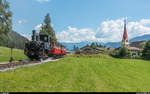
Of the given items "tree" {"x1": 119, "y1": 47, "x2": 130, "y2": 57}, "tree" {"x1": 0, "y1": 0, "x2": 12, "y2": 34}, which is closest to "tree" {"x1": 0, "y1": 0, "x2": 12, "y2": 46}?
"tree" {"x1": 0, "y1": 0, "x2": 12, "y2": 34}

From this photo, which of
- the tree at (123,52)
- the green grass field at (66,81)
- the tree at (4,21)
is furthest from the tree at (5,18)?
the tree at (123,52)

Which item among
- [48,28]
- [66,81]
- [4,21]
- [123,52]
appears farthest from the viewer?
[48,28]

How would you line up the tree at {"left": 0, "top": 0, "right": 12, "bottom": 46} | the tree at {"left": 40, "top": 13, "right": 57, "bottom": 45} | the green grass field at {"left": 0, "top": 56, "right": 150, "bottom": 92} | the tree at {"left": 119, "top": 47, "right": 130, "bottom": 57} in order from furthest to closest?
the tree at {"left": 40, "top": 13, "right": 57, "bottom": 45}, the tree at {"left": 119, "top": 47, "right": 130, "bottom": 57}, the tree at {"left": 0, "top": 0, "right": 12, "bottom": 46}, the green grass field at {"left": 0, "top": 56, "right": 150, "bottom": 92}

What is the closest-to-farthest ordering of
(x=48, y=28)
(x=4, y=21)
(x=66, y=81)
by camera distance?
(x=66, y=81) → (x=4, y=21) → (x=48, y=28)

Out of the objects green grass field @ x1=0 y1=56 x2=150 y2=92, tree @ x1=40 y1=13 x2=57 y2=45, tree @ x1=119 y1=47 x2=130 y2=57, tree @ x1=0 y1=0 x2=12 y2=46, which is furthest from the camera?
tree @ x1=40 y1=13 x2=57 y2=45

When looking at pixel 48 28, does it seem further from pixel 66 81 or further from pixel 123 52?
pixel 66 81

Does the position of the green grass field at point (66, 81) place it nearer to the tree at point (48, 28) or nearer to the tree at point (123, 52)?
the tree at point (123, 52)

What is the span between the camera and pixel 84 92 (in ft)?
21.4

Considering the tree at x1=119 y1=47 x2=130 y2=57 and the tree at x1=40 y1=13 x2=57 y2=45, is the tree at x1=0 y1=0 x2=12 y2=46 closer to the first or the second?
the tree at x1=40 y1=13 x2=57 y2=45

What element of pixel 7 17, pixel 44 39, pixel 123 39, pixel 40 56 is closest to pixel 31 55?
pixel 40 56

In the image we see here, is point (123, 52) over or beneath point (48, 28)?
beneath

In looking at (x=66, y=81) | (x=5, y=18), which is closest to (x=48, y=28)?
(x=5, y=18)

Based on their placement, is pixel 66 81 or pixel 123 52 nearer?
pixel 66 81

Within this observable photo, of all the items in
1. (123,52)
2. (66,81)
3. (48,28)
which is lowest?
(123,52)
